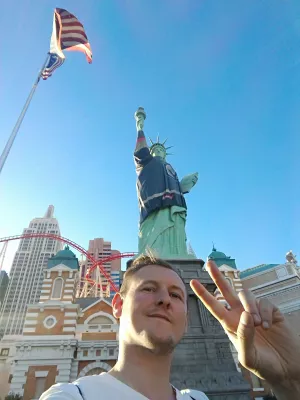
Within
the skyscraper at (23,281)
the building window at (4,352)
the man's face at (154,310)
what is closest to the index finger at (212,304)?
the man's face at (154,310)

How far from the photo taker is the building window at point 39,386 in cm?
1517

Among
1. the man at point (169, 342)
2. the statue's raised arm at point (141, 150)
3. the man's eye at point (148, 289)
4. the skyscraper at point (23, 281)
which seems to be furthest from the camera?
Answer: the skyscraper at point (23, 281)

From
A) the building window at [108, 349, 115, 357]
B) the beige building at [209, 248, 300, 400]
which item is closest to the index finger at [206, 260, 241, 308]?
the building window at [108, 349, 115, 357]

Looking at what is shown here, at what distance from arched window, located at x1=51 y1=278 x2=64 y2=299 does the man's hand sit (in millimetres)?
20608

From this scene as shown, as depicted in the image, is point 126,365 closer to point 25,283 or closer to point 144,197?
point 144,197

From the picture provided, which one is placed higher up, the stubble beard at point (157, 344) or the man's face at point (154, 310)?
the man's face at point (154, 310)

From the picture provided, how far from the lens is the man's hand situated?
1671 millimetres

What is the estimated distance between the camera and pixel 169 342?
179 centimetres

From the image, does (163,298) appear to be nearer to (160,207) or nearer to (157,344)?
(157,344)

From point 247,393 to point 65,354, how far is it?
12.0m

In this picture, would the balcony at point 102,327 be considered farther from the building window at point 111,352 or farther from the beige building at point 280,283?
the beige building at point 280,283

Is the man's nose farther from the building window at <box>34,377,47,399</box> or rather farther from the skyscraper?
the skyscraper

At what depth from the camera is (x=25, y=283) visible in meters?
71.3

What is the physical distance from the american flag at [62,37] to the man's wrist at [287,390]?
13508 millimetres
